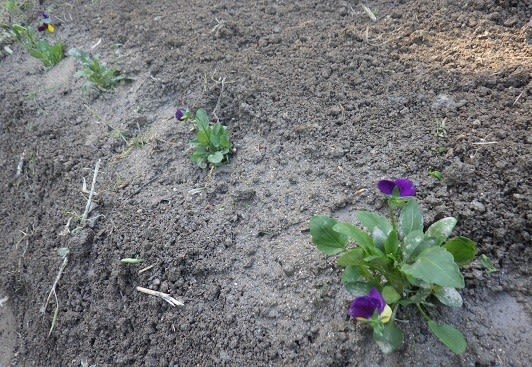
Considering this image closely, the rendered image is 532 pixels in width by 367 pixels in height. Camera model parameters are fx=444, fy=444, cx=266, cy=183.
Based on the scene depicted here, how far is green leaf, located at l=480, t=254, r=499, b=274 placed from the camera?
146 cm

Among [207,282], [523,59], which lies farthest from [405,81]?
[207,282]

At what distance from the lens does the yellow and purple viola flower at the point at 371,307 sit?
1.22 meters

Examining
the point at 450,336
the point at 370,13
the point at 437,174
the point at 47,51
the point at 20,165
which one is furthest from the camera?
the point at 47,51

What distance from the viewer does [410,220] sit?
1.42 meters

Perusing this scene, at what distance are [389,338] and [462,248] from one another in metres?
0.34

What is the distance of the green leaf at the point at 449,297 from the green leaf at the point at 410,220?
20 cm

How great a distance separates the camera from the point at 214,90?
2508 millimetres

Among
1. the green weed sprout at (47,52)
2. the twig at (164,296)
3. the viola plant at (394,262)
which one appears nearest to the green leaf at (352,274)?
the viola plant at (394,262)

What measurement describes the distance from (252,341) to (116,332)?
0.69 meters

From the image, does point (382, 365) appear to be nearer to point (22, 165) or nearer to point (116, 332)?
point (116, 332)

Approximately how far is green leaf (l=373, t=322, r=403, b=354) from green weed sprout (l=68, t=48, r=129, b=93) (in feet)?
7.61

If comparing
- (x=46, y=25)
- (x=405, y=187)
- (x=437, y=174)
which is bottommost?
(x=437, y=174)

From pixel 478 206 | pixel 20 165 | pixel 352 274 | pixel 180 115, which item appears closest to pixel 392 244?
pixel 352 274

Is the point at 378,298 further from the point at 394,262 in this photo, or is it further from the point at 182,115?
the point at 182,115
